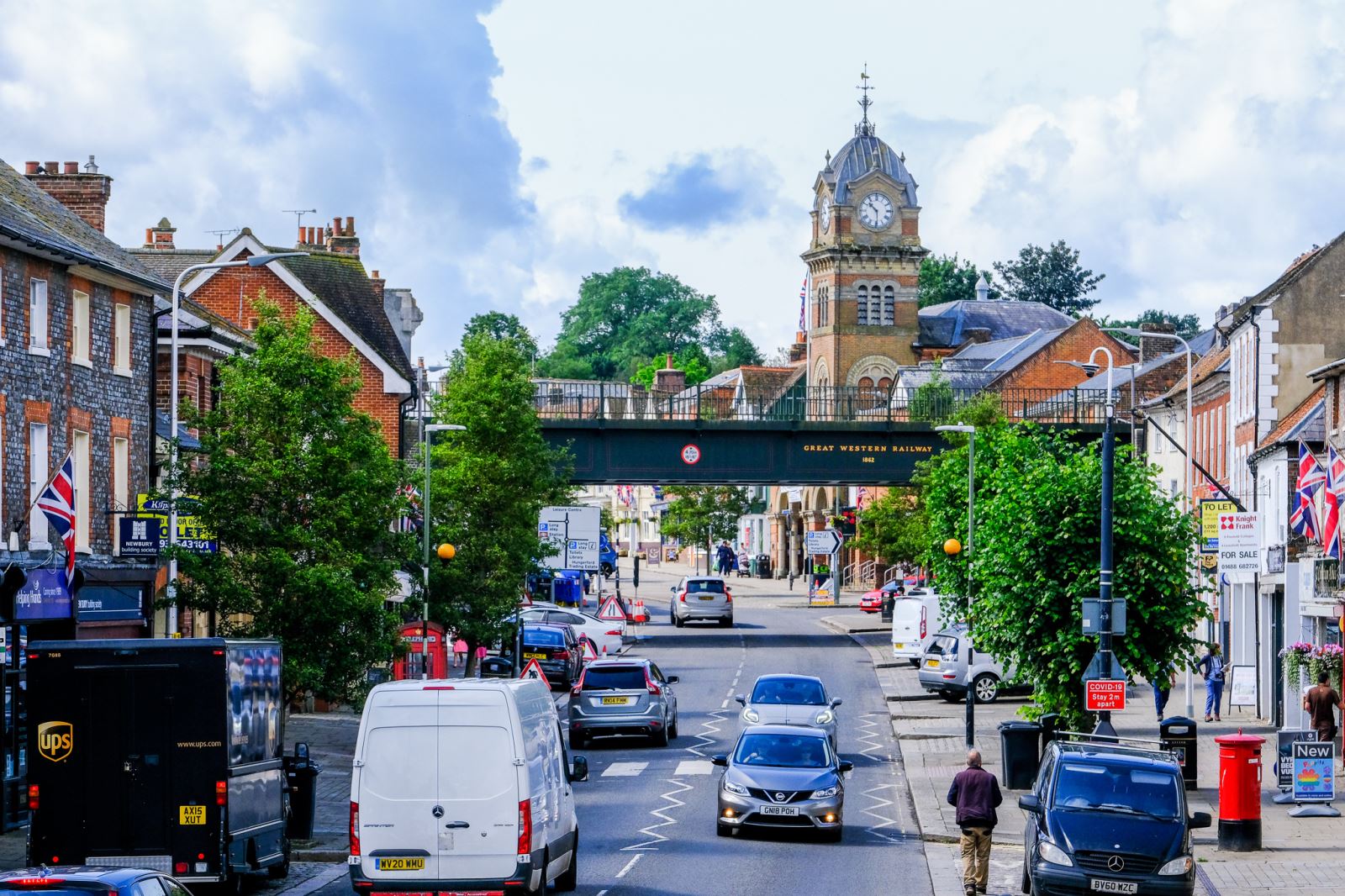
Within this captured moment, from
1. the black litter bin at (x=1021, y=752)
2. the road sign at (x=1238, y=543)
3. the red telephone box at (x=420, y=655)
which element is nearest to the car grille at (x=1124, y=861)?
the black litter bin at (x=1021, y=752)

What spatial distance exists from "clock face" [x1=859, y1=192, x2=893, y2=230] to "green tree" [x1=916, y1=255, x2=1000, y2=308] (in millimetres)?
32465

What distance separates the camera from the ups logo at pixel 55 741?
66.2 feet

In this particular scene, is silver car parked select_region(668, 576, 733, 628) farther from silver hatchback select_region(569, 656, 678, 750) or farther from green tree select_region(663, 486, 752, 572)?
green tree select_region(663, 486, 752, 572)

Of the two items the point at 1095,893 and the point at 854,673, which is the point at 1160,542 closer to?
the point at 1095,893

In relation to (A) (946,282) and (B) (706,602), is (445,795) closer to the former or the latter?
(B) (706,602)

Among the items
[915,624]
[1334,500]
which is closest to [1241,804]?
[1334,500]

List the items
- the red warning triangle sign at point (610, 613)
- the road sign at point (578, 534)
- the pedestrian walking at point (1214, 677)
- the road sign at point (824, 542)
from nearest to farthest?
the pedestrian walking at point (1214, 677), the red warning triangle sign at point (610, 613), the road sign at point (578, 534), the road sign at point (824, 542)

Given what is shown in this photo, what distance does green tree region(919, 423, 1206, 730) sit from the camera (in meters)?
31.1

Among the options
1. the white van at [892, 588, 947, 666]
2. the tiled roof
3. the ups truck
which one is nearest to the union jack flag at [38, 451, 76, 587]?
the ups truck

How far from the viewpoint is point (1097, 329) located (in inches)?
4016

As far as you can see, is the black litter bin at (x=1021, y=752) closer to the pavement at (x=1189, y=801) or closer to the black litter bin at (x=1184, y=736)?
the pavement at (x=1189, y=801)

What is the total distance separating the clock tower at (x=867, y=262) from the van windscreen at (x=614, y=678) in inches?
3352

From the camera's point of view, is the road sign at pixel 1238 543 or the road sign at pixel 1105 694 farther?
the road sign at pixel 1238 543

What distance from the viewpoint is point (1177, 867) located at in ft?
67.4
